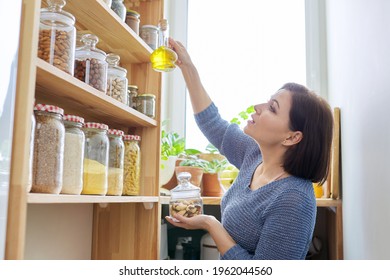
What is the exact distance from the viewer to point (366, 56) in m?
0.92

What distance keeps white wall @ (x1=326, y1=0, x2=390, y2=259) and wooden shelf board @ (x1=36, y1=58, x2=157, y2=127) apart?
1.93 feet

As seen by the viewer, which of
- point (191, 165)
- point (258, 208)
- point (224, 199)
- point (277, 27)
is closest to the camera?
point (258, 208)

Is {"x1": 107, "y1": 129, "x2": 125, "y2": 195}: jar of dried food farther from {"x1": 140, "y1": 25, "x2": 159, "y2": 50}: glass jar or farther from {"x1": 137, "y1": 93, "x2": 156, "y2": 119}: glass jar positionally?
{"x1": 140, "y1": 25, "x2": 159, "y2": 50}: glass jar

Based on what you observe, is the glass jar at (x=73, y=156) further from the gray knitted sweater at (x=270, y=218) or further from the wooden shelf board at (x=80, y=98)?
the gray knitted sweater at (x=270, y=218)

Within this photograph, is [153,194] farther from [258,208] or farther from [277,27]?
[277,27]

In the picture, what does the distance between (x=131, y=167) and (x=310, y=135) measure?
0.51 meters

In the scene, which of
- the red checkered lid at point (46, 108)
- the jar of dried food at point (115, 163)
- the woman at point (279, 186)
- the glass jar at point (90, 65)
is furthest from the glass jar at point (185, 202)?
the red checkered lid at point (46, 108)

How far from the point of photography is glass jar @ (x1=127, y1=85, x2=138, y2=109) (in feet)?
4.01

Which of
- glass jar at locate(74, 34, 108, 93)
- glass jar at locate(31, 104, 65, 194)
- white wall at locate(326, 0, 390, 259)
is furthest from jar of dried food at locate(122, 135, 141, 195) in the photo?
white wall at locate(326, 0, 390, 259)

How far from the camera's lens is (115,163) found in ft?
3.50

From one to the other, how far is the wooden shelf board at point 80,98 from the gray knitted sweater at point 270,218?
365 millimetres

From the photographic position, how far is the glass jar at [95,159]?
93 centimetres
